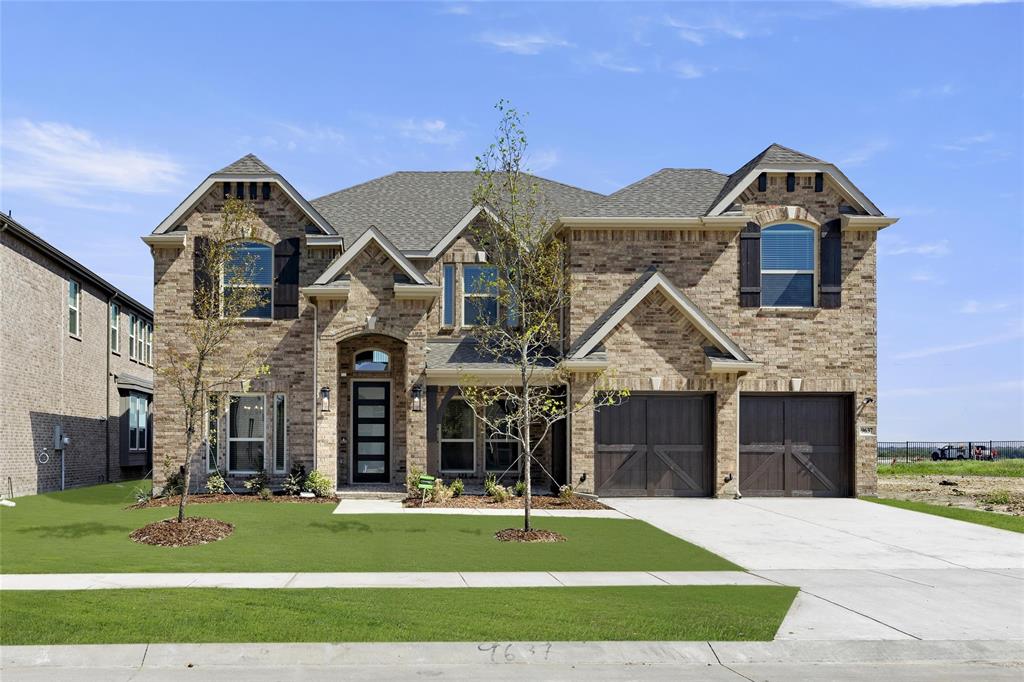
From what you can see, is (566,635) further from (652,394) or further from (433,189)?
(433,189)

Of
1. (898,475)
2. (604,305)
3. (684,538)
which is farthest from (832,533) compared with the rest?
(898,475)

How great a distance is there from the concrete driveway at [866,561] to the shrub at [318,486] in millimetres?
6904

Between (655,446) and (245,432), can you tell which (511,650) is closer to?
(655,446)

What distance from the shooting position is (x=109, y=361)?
31312mm

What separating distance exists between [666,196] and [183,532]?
15.7 meters

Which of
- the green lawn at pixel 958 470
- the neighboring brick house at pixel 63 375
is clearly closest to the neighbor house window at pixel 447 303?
the neighboring brick house at pixel 63 375

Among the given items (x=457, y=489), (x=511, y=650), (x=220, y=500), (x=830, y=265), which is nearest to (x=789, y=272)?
(x=830, y=265)

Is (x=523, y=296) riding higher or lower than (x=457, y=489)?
higher

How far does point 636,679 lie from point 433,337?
57.4 feet

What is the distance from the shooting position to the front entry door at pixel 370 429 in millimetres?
24266

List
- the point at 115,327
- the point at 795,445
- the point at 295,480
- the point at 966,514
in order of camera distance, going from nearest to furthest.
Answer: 1. the point at 966,514
2. the point at 295,480
3. the point at 795,445
4. the point at 115,327

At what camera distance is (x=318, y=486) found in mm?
21484

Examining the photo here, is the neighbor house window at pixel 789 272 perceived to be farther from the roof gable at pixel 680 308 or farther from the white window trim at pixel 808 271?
the roof gable at pixel 680 308

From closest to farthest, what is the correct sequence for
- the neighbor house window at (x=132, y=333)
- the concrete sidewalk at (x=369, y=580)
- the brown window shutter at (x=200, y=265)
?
1. the concrete sidewalk at (x=369, y=580)
2. the brown window shutter at (x=200, y=265)
3. the neighbor house window at (x=132, y=333)
